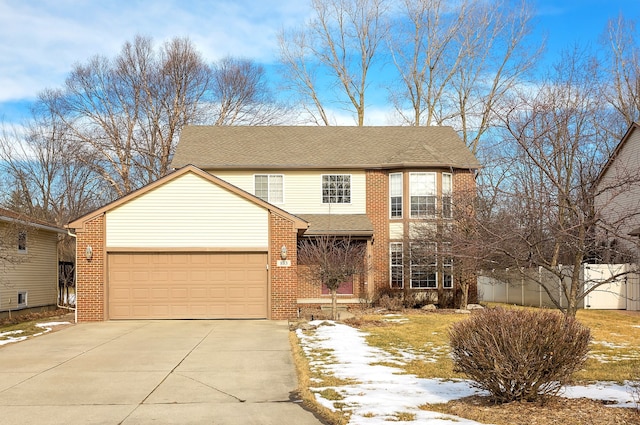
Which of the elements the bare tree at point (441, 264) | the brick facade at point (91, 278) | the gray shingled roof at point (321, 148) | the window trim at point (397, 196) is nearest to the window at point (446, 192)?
the bare tree at point (441, 264)

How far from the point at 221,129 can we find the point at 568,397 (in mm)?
22591

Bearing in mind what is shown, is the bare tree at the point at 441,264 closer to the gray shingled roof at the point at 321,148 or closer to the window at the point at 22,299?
the gray shingled roof at the point at 321,148

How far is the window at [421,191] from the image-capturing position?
80.1 ft

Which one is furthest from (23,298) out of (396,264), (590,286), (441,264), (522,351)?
(522,351)

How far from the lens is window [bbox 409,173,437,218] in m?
24.4

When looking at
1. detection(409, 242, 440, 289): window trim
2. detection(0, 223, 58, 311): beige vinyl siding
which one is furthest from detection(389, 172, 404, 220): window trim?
detection(0, 223, 58, 311): beige vinyl siding

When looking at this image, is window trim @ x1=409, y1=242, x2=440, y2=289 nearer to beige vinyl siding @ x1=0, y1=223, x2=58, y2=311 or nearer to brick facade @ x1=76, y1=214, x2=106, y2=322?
brick facade @ x1=76, y1=214, x2=106, y2=322

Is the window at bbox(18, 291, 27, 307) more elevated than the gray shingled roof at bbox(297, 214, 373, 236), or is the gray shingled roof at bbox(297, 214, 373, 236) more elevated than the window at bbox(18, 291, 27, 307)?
the gray shingled roof at bbox(297, 214, 373, 236)

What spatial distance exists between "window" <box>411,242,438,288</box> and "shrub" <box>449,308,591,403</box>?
14.0 m

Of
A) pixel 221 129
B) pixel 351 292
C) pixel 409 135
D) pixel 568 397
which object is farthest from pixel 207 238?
pixel 568 397

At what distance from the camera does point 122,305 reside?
66.5ft

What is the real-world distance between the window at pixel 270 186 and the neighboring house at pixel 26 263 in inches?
323

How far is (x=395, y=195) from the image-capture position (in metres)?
25.0

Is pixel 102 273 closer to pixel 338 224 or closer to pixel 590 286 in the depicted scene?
pixel 338 224
